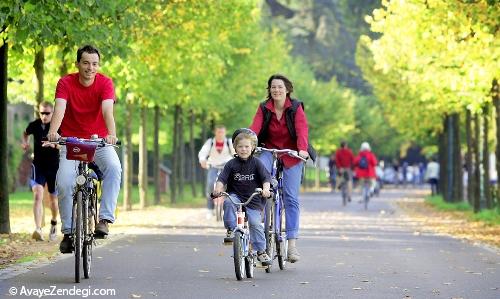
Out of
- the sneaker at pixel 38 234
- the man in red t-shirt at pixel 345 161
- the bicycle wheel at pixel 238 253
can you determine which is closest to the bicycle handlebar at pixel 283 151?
the bicycle wheel at pixel 238 253

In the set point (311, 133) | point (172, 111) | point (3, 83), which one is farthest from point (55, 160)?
point (311, 133)

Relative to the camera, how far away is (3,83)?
19.9m

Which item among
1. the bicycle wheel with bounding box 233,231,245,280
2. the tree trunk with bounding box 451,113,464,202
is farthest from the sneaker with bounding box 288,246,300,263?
the tree trunk with bounding box 451,113,464,202

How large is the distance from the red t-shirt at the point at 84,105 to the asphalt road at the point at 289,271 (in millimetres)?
1344

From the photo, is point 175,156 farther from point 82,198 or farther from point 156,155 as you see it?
point 82,198

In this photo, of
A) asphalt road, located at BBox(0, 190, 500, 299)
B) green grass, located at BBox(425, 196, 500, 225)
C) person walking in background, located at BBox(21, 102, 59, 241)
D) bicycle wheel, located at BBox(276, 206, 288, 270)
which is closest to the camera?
asphalt road, located at BBox(0, 190, 500, 299)

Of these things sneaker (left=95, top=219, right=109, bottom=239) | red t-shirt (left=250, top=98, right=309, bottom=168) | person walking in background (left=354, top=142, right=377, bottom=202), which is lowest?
sneaker (left=95, top=219, right=109, bottom=239)

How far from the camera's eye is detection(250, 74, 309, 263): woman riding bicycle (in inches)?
561

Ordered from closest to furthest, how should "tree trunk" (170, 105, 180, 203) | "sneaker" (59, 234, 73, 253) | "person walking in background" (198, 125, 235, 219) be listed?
"sneaker" (59, 234, 73, 253) → "person walking in background" (198, 125, 235, 219) → "tree trunk" (170, 105, 180, 203)

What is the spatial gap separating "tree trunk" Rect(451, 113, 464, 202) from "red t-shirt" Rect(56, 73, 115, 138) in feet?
86.3

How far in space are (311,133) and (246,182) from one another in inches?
2214

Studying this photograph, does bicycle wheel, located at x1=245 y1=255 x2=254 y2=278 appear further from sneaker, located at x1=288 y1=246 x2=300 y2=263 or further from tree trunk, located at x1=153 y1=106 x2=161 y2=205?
tree trunk, located at x1=153 y1=106 x2=161 y2=205

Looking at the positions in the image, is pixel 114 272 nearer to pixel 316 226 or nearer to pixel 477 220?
pixel 316 226

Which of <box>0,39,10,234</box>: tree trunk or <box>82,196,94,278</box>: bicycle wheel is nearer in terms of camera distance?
<box>82,196,94,278</box>: bicycle wheel
